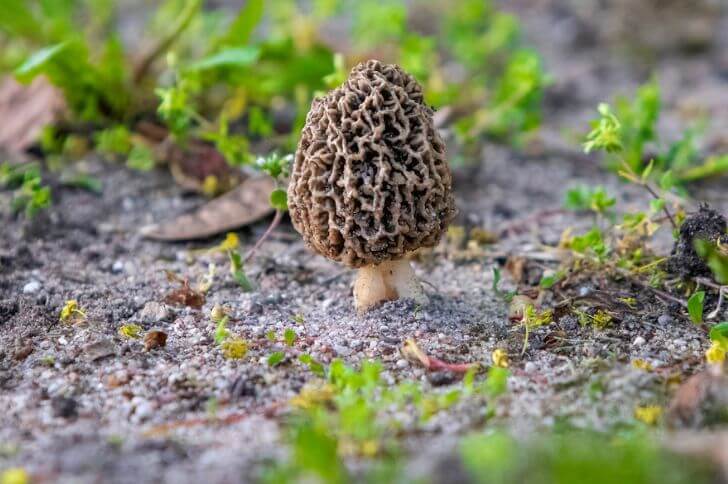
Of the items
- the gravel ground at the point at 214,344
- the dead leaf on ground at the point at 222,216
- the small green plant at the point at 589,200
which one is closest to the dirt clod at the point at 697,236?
the gravel ground at the point at 214,344

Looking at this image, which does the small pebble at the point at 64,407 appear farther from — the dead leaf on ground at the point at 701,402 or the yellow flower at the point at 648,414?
the dead leaf on ground at the point at 701,402

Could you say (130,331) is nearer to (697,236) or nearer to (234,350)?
(234,350)

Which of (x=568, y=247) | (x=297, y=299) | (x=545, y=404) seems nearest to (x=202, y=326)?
(x=297, y=299)

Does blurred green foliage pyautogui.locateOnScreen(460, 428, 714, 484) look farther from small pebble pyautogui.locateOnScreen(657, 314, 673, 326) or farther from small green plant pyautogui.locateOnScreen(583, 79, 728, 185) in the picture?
small green plant pyautogui.locateOnScreen(583, 79, 728, 185)

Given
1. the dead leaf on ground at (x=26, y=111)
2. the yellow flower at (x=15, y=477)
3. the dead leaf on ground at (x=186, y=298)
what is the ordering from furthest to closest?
the dead leaf on ground at (x=26, y=111) < the dead leaf on ground at (x=186, y=298) < the yellow flower at (x=15, y=477)

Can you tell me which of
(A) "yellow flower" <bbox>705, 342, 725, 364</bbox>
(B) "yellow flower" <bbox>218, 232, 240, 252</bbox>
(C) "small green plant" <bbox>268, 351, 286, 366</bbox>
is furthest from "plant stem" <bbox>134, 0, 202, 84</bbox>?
(A) "yellow flower" <bbox>705, 342, 725, 364</bbox>

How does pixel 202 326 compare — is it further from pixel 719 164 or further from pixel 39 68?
pixel 719 164
